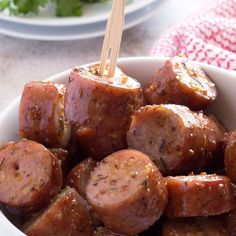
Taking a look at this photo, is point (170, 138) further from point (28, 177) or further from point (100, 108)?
point (28, 177)

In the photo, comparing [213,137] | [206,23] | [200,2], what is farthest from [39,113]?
[200,2]

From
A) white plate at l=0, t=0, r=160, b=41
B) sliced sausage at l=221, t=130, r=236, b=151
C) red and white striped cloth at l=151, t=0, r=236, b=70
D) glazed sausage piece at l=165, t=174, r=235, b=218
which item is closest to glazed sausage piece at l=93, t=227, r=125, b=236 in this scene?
glazed sausage piece at l=165, t=174, r=235, b=218

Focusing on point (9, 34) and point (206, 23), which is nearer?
point (206, 23)

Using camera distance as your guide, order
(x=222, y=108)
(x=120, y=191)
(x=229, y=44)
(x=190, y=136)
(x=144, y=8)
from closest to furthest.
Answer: (x=120, y=191)
(x=190, y=136)
(x=222, y=108)
(x=229, y=44)
(x=144, y=8)

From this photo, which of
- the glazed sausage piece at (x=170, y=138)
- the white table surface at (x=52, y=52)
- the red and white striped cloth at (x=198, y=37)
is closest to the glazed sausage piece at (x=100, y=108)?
the glazed sausage piece at (x=170, y=138)

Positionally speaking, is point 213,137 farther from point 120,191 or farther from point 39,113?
point 39,113

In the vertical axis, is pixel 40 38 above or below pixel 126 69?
below

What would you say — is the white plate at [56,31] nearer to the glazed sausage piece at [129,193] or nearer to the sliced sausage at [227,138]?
the sliced sausage at [227,138]

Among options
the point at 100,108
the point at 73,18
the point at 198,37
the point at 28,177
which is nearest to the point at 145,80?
the point at 100,108
